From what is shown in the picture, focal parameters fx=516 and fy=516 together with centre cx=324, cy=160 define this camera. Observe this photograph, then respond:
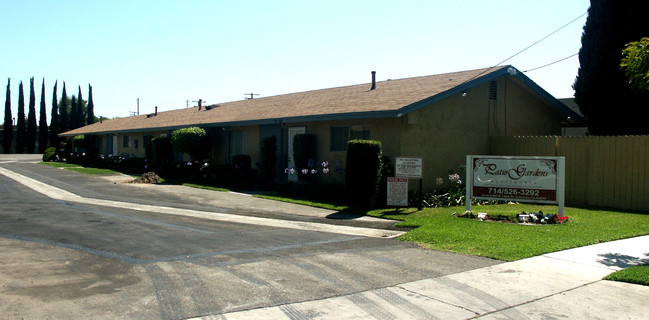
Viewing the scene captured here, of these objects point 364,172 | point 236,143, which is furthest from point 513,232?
point 236,143

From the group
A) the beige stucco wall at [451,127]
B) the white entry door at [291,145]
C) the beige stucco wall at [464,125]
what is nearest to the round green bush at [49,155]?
the beige stucco wall at [451,127]

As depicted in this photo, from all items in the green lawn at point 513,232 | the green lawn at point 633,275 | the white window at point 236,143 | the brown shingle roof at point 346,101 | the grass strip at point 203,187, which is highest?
the brown shingle roof at point 346,101

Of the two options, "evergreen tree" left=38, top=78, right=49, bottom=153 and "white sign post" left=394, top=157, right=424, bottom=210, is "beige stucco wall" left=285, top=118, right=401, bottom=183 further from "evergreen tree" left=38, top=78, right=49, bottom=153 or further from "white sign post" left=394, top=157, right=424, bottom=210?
"evergreen tree" left=38, top=78, right=49, bottom=153

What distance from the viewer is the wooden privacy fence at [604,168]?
14500mm

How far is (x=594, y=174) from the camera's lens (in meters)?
15.5

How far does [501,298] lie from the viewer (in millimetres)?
6219

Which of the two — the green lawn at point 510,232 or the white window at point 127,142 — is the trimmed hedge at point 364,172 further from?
the white window at point 127,142

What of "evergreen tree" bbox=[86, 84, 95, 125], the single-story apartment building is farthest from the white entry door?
"evergreen tree" bbox=[86, 84, 95, 125]

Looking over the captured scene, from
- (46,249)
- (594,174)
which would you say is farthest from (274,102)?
(46,249)

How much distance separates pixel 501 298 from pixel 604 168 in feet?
36.1

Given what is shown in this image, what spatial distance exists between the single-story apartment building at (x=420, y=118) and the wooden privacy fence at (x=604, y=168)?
2231 mm

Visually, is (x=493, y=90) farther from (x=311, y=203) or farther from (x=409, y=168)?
(x=311, y=203)

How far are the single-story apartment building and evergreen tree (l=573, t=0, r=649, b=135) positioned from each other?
3.43 feet

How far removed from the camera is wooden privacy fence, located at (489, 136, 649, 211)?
14.5 meters
